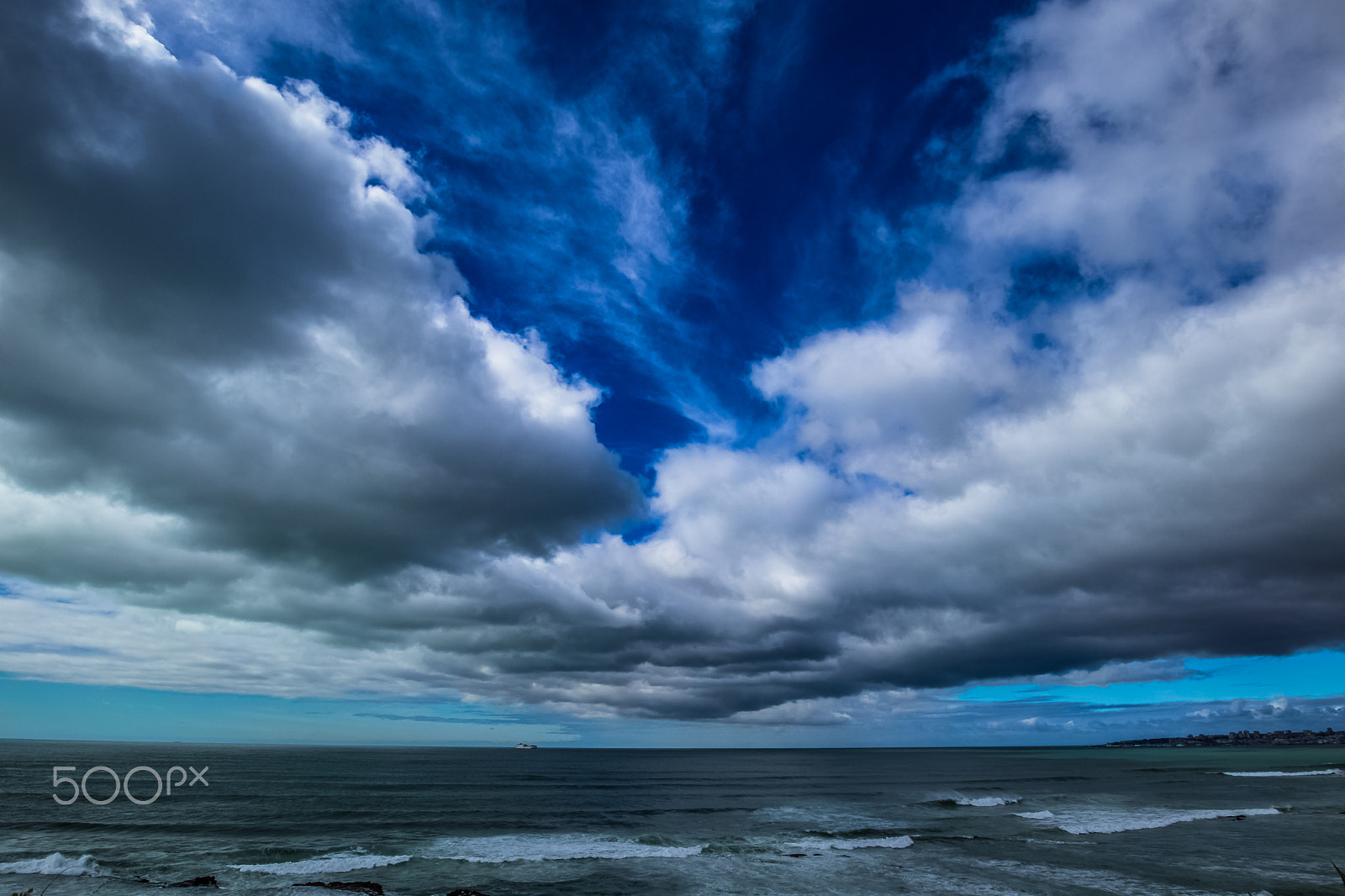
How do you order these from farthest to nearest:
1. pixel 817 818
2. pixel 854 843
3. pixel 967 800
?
pixel 967 800
pixel 817 818
pixel 854 843

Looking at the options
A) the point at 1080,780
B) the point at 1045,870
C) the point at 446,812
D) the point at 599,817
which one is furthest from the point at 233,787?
the point at 1080,780

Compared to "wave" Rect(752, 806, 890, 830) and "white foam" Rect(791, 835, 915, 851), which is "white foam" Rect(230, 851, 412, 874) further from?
"wave" Rect(752, 806, 890, 830)

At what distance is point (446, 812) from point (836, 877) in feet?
134

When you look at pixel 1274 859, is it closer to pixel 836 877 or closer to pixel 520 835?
pixel 836 877

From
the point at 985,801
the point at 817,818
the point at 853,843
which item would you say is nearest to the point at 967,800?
the point at 985,801

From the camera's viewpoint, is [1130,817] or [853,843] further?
[1130,817]

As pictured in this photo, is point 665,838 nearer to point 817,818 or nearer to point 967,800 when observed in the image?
point 817,818

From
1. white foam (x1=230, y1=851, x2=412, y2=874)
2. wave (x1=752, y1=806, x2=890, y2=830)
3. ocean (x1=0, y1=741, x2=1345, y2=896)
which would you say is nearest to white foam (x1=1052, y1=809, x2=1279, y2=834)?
ocean (x1=0, y1=741, x2=1345, y2=896)

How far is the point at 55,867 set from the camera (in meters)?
32.6

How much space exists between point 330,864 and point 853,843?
1341 inches

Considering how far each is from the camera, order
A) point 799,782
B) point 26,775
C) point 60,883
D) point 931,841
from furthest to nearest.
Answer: point 799,782 → point 26,775 → point 931,841 → point 60,883

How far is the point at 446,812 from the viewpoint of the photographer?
57.8 metres

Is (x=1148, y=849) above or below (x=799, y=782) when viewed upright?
above

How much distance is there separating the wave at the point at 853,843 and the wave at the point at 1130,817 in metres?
15.1
